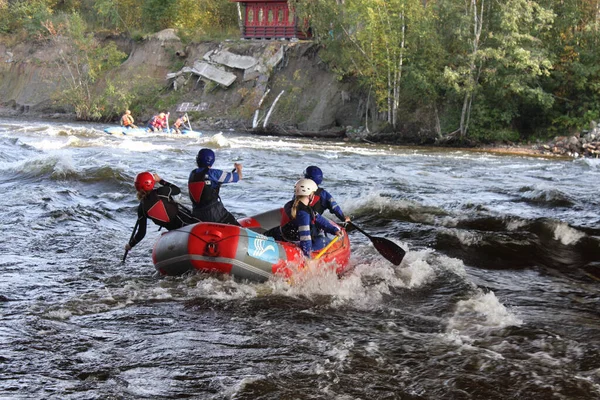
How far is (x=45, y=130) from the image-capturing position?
88.0 ft

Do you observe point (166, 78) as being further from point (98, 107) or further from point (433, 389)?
point (433, 389)

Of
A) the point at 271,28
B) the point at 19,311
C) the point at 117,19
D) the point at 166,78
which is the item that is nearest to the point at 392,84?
the point at 271,28

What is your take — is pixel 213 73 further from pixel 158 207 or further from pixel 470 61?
pixel 158 207

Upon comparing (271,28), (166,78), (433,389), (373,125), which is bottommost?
(433,389)

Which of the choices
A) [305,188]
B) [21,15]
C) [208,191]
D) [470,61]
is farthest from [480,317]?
[21,15]

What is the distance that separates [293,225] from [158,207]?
4.74 ft

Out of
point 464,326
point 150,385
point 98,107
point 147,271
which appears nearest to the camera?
point 150,385

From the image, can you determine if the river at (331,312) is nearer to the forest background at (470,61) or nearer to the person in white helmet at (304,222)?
the person in white helmet at (304,222)

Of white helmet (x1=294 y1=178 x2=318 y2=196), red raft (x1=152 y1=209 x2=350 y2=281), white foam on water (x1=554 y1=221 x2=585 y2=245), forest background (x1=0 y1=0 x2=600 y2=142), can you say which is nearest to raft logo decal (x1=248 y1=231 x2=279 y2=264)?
red raft (x1=152 y1=209 x2=350 y2=281)

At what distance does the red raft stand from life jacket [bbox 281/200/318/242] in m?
0.34

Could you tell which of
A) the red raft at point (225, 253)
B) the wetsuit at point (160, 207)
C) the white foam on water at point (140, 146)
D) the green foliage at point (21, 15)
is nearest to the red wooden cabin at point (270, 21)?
the green foliage at point (21, 15)

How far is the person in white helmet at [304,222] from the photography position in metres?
6.45

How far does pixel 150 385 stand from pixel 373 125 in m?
23.6

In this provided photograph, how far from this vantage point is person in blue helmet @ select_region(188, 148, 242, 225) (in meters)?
6.77
